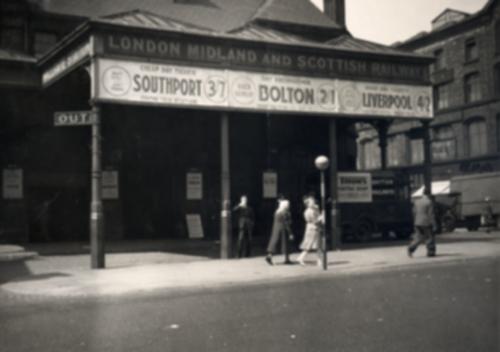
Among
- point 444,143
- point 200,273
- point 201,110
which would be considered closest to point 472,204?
point 444,143

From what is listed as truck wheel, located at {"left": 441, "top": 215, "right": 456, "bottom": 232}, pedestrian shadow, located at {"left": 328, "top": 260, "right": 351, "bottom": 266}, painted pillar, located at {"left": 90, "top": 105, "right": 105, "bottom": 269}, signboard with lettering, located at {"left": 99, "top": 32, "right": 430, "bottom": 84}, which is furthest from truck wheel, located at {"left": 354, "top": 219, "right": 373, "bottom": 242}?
painted pillar, located at {"left": 90, "top": 105, "right": 105, "bottom": 269}

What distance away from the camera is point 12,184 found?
858 inches

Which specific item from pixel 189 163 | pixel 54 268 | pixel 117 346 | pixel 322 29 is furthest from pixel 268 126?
pixel 117 346

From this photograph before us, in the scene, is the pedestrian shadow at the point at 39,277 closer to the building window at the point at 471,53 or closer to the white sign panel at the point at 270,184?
the white sign panel at the point at 270,184

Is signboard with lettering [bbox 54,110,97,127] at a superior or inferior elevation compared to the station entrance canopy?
inferior

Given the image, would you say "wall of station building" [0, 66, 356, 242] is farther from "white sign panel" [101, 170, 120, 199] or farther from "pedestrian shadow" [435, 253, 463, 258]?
"pedestrian shadow" [435, 253, 463, 258]

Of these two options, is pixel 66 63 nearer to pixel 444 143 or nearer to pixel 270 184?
pixel 270 184

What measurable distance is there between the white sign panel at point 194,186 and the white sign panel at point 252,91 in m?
8.16

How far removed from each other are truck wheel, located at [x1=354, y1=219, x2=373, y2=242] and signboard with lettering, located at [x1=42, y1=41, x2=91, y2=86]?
12.4 meters

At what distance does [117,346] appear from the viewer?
262 inches

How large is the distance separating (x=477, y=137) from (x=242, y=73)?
1135 inches

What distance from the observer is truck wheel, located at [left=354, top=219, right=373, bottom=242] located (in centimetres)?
2298

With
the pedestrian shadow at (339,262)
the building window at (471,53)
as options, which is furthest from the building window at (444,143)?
the pedestrian shadow at (339,262)

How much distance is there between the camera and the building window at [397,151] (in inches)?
1902
